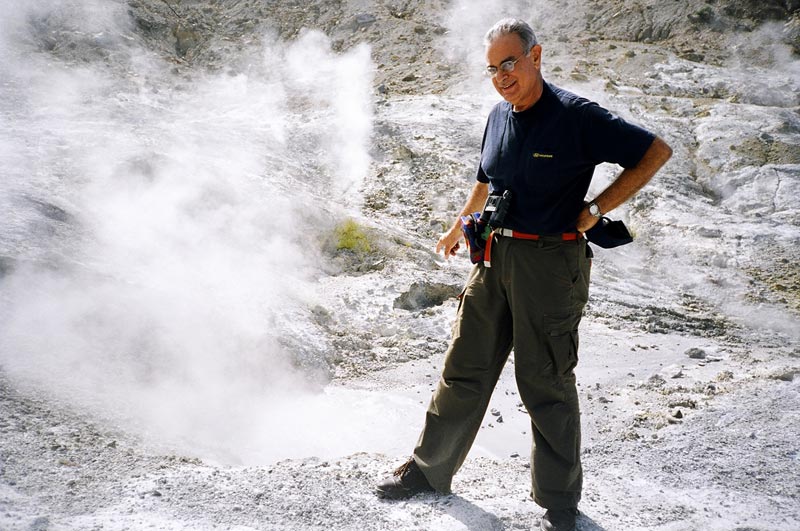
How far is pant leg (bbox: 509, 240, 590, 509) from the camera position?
89.9 inches

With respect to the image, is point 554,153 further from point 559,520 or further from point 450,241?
point 559,520

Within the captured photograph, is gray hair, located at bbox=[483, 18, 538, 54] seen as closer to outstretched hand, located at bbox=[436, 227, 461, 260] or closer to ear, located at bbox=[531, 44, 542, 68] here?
ear, located at bbox=[531, 44, 542, 68]

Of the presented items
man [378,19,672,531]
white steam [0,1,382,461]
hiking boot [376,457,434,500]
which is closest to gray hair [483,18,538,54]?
man [378,19,672,531]

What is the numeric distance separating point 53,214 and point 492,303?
11.4 feet

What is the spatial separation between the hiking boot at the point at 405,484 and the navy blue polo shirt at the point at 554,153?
40.3 inches

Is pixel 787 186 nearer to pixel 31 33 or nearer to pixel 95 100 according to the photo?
pixel 95 100

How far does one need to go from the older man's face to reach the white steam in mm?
2145

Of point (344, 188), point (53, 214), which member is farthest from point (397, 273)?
point (53, 214)

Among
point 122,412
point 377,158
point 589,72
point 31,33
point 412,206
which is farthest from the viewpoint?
point 589,72

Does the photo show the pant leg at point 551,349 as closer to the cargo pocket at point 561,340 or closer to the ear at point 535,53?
the cargo pocket at point 561,340

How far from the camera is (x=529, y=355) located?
7.63ft

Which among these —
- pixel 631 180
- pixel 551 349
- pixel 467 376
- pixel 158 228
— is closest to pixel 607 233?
pixel 631 180

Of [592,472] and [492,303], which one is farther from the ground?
[492,303]

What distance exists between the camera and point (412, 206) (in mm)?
7070
